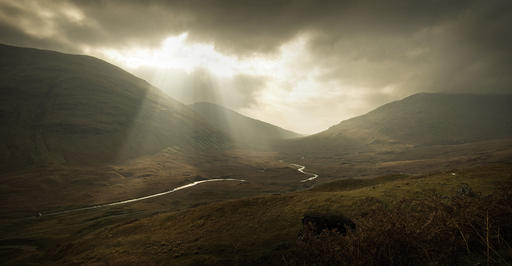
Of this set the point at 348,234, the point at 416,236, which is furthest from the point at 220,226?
the point at 416,236

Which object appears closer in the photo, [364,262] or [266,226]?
[364,262]

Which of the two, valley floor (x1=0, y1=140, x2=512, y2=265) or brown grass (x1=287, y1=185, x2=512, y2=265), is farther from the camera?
valley floor (x1=0, y1=140, x2=512, y2=265)

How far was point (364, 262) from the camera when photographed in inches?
281

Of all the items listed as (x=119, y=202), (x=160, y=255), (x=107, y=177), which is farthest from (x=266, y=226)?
(x=107, y=177)

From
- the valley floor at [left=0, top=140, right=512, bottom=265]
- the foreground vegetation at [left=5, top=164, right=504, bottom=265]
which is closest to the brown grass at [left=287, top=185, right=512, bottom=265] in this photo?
the foreground vegetation at [left=5, top=164, right=504, bottom=265]

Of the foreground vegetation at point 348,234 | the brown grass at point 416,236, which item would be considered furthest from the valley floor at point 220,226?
the brown grass at point 416,236

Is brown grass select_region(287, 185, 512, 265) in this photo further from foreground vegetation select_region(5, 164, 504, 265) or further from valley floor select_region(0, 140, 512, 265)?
valley floor select_region(0, 140, 512, 265)

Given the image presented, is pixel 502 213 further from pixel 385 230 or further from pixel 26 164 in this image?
pixel 26 164

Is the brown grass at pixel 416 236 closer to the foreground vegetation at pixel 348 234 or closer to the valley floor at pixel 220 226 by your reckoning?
the foreground vegetation at pixel 348 234

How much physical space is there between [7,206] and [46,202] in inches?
538

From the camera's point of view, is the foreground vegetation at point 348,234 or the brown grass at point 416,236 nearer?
the brown grass at point 416,236

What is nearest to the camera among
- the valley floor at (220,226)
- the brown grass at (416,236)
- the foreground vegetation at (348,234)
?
the brown grass at (416,236)

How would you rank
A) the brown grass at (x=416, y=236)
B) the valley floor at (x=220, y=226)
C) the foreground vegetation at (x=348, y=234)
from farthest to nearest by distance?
the valley floor at (x=220, y=226) < the foreground vegetation at (x=348, y=234) < the brown grass at (x=416, y=236)

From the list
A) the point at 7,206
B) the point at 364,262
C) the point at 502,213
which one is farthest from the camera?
the point at 7,206
